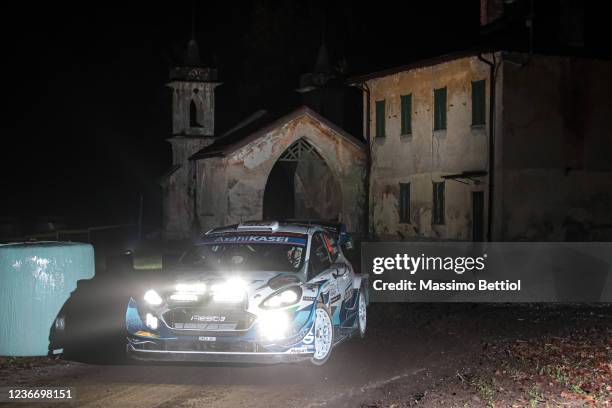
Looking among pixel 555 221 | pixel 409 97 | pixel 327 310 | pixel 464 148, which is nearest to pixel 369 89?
pixel 409 97

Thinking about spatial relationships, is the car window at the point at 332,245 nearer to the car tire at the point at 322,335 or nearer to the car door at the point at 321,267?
the car door at the point at 321,267

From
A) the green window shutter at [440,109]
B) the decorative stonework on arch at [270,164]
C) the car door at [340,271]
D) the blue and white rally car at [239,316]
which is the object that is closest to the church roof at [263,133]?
the decorative stonework on arch at [270,164]

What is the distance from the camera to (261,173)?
38.0 metres

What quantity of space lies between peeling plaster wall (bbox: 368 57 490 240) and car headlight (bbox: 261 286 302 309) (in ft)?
72.8

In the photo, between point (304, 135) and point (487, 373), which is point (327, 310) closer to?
point (487, 373)

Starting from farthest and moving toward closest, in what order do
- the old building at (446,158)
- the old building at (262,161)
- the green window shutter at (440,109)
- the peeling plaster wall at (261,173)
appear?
the old building at (262,161) → the peeling plaster wall at (261,173) → the green window shutter at (440,109) → the old building at (446,158)

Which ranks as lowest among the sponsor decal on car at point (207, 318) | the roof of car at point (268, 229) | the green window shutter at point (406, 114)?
the sponsor decal on car at point (207, 318)

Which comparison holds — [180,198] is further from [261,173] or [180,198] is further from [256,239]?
[256,239]

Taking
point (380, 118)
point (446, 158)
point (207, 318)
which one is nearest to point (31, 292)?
point (207, 318)

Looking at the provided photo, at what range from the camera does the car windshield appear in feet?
37.6

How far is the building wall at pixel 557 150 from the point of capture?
1233 inches

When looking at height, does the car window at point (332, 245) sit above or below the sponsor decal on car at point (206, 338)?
above

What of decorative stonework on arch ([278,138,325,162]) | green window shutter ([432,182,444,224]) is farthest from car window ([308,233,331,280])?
decorative stonework on arch ([278,138,325,162])

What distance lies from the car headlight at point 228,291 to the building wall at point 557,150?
72.0ft
